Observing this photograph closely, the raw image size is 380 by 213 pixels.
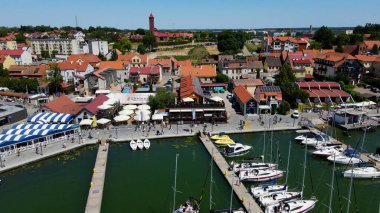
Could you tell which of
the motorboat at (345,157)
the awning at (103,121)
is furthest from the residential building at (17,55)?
the motorboat at (345,157)

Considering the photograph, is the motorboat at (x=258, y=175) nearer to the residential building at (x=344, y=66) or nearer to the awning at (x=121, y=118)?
the awning at (x=121, y=118)

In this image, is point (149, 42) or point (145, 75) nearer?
point (145, 75)

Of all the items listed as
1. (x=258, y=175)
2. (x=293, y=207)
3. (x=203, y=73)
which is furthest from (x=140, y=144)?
(x=203, y=73)

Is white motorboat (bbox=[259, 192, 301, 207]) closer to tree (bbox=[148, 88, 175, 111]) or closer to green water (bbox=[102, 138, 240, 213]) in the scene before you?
green water (bbox=[102, 138, 240, 213])

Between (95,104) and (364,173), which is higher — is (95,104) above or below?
above

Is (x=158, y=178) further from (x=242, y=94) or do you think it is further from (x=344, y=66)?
(x=344, y=66)

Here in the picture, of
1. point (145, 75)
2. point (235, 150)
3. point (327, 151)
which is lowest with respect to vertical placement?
point (327, 151)

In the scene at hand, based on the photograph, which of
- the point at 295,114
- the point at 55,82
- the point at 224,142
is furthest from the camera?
the point at 55,82
